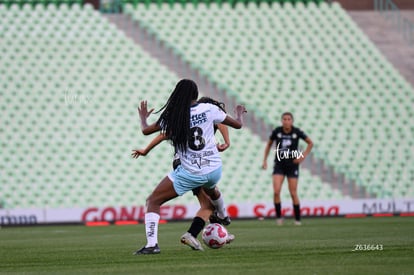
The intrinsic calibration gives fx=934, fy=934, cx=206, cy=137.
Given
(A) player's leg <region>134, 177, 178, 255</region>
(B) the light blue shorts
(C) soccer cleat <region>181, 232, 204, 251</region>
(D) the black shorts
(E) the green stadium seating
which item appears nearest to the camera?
(A) player's leg <region>134, 177, 178, 255</region>

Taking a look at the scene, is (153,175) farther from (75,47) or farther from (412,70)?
(412,70)

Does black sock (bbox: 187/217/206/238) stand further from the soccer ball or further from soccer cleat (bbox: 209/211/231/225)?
soccer cleat (bbox: 209/211/231/225)

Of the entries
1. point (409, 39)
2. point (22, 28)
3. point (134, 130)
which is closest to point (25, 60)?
point (22, 28)

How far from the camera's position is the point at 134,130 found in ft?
87.8

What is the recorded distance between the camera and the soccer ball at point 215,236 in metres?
11.1

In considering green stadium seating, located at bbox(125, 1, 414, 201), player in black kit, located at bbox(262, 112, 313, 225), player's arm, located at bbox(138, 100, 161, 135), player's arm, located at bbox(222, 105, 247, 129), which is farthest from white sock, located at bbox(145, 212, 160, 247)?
green stadium seating, located at bbox(125, 1, 414, 201)

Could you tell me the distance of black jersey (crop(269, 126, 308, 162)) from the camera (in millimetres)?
18891

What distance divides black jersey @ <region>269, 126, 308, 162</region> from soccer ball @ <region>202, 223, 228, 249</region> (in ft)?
25.5

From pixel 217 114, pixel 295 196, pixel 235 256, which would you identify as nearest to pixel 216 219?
pixel 217 114

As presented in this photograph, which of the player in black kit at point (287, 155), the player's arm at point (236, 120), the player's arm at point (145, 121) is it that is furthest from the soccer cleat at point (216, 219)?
the player in black kit at point (287, 155)

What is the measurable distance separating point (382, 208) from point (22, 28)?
40.0 ft

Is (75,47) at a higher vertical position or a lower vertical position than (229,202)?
higher

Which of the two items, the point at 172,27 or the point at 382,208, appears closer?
the point at 382,208

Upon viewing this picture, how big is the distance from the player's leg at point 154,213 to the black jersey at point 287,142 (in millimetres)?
8421
